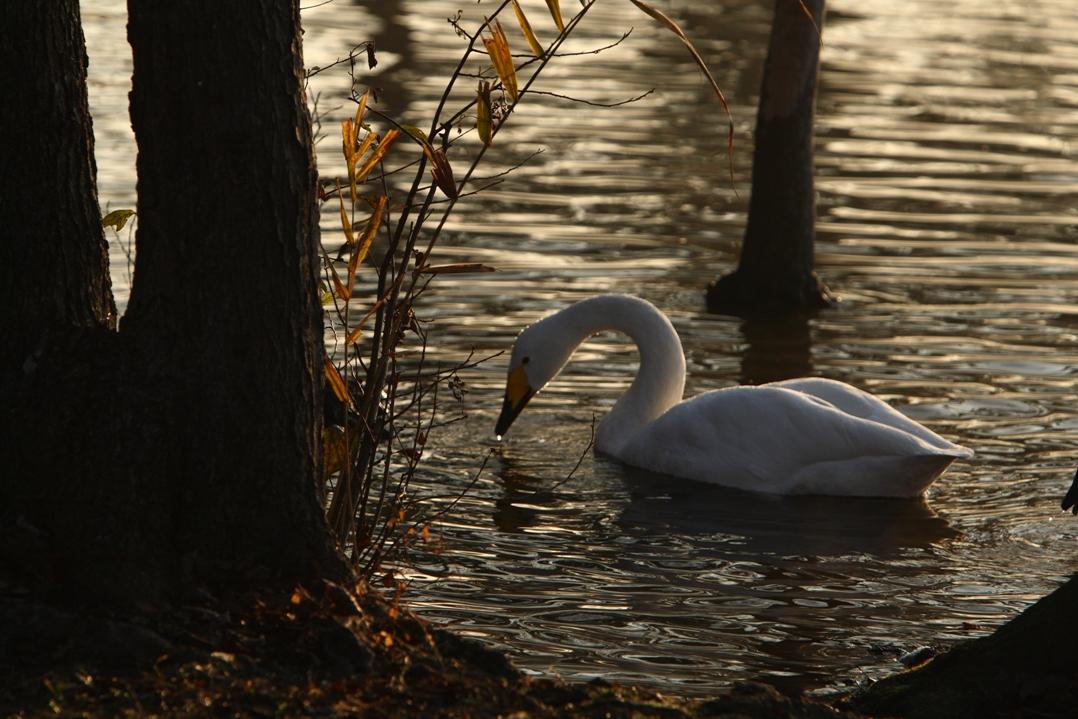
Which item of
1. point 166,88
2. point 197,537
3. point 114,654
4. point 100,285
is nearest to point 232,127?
point 166,88

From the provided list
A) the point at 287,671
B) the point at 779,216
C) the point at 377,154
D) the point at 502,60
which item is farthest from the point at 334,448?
the point at 779,216

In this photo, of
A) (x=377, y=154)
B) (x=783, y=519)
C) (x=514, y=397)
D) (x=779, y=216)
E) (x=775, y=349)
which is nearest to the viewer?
(x=377, y=154)

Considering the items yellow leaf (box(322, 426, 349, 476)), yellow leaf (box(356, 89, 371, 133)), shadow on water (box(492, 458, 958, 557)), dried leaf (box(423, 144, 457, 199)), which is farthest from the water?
yellow leaf (box(322, 426, 349, 476))

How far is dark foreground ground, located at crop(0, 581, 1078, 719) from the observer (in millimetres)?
4496

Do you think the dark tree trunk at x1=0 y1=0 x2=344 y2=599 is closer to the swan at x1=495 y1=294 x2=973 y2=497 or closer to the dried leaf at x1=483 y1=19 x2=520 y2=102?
the dried leaf at x1=483 y1=19 x2=520 y2=102

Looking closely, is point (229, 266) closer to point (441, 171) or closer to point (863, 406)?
point (441, 171)

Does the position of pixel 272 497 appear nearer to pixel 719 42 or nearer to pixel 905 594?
pixel 905 594

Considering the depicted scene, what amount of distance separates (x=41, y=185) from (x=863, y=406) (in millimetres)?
5150

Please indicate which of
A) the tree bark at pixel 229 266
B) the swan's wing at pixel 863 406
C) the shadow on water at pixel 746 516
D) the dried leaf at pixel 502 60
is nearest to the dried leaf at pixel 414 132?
the dried leaf at pixel 502 60

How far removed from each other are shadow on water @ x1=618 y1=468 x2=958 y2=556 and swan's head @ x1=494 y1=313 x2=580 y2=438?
2.44 feet

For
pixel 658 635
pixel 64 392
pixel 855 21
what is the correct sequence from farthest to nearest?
pixel 855 21, pixel 658 635, pixel 64 392

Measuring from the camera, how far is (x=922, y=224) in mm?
15969

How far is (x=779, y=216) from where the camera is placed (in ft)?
43.6

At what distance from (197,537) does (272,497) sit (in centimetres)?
24
